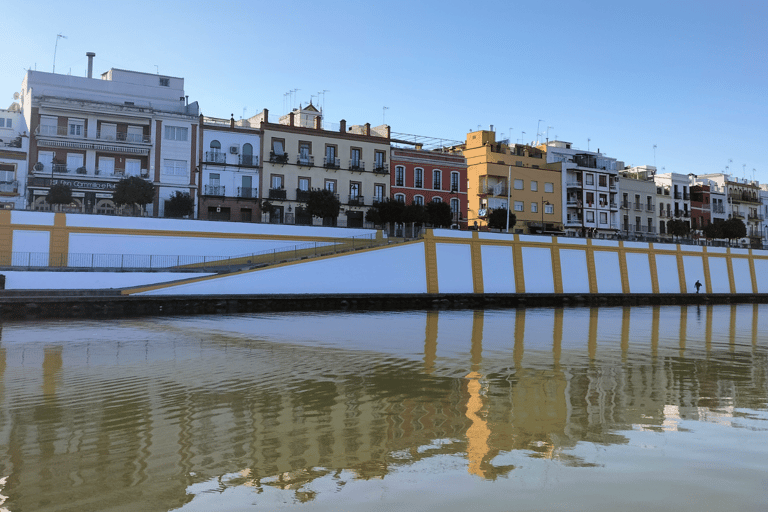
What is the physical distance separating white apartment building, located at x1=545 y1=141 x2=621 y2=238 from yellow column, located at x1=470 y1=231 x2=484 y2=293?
30114 millimetres

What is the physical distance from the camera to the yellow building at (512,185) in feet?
220

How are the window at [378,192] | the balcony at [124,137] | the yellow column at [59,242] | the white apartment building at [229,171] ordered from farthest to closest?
1. the window at [378,192]
2. the white apartment building at [229,171]
3. the balcony at [124,137]
4. the yellow column at [59,242]

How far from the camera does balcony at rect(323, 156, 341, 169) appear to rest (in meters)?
53.4

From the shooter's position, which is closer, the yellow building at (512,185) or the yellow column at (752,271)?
the yellow column at (752,271)

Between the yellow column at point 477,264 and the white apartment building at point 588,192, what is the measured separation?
1186 inches

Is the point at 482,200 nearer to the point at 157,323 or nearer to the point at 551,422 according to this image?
the point at 157,323

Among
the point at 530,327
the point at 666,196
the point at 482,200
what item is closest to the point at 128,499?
the point at 530,327

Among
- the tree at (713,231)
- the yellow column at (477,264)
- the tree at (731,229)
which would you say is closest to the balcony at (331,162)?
the yellow column at (477,264)

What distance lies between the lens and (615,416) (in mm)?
10602

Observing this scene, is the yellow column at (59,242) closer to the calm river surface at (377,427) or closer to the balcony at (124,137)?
the balcony at (124,137)

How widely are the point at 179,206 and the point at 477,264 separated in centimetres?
2016

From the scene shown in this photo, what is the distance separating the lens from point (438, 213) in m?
53.1

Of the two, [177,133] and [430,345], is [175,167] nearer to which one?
[177,133]

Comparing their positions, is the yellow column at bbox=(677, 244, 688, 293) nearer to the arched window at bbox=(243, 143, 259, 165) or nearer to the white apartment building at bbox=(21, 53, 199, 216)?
the arched window at bbox=(243, 143, 259, 165)
